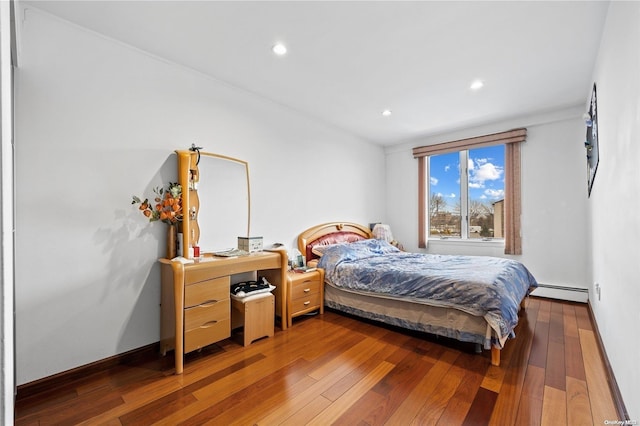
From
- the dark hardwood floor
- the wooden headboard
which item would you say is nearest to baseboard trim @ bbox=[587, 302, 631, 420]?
the dark hardwood floor

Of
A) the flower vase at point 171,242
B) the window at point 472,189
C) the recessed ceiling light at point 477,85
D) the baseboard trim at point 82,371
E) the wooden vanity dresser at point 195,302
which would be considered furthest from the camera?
the window at point 472,189

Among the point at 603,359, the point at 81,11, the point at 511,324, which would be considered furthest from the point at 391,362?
the point at 81,11

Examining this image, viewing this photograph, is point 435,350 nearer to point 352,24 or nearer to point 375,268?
point 375,268

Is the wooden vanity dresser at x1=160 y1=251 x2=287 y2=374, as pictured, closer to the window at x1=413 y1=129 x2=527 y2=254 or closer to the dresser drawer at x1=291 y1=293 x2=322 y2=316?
the dresser drawer at x1=291 y1=293 x2=322 y2=316

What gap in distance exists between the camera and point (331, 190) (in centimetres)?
433

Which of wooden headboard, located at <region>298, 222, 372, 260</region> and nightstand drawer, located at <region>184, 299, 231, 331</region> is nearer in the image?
nightstand drawer, located at <region>184, 299, 231, 331</region>

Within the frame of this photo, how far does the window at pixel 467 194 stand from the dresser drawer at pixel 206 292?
12.7ft

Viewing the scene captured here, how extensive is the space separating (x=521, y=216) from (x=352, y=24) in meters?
3.67

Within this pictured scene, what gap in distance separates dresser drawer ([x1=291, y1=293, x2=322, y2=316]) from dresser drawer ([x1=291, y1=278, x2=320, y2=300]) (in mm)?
41

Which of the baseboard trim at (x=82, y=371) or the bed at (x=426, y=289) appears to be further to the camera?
the bed at (x=426, y=289)

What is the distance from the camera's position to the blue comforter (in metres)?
2.27

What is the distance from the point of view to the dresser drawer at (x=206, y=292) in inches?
88.0

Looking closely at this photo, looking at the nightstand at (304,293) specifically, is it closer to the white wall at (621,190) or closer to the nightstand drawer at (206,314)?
the nightstand drawer at (206,314)

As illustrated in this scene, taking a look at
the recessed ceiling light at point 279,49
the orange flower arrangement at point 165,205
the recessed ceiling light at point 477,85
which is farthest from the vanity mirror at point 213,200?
the recessed ceiling light at point 477,85
